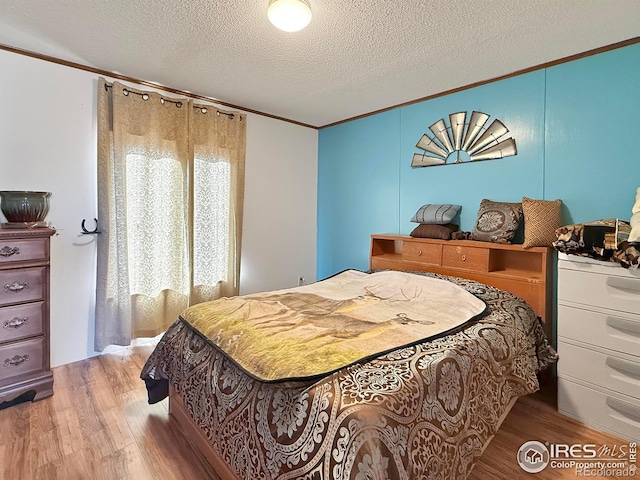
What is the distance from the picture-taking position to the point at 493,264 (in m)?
2.50

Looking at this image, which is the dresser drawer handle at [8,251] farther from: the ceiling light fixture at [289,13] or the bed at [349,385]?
the ceiling light fixture at [289,13]

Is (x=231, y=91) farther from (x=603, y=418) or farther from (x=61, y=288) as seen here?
(x=603, y=418)

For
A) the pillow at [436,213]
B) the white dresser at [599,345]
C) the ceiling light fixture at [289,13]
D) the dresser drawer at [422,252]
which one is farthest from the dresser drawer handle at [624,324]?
the ceiling light fixture at [289,13]

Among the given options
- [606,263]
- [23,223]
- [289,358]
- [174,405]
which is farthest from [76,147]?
[606,263]

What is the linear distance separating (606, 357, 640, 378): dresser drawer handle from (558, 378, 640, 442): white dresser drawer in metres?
0.14

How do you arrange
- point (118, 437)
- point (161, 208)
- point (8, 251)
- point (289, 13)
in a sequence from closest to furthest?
point (289, 13), point (118, 437), point (8, 251), point (161, 208)

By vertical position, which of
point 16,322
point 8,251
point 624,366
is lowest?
point 624,366

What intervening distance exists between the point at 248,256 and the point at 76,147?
184 centimetres

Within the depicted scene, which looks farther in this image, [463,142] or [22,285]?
[463,142]

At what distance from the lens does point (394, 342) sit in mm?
1415

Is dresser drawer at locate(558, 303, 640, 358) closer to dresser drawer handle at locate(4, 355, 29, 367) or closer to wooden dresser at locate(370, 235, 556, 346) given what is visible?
wooden dresser at locate(370, 235, 556, 346)

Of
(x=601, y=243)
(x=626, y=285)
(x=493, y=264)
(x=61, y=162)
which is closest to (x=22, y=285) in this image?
(x=61, y=162)

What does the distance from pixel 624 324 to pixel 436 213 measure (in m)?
1.44

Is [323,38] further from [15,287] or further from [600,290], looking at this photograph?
[15,287]
